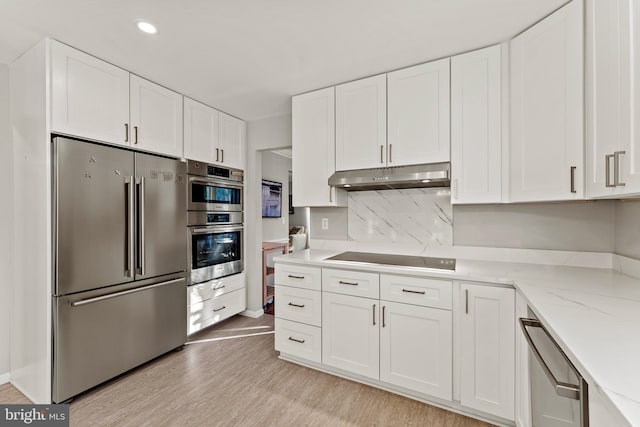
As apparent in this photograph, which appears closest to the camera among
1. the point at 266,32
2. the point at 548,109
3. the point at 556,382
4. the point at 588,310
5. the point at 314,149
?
the point at 556,382

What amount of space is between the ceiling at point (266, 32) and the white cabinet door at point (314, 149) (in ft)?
0.86

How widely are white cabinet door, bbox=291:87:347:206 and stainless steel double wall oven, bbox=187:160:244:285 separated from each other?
3.10 ft

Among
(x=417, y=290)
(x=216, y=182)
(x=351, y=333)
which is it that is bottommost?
(x=351, y=333)

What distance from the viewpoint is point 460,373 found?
180 cm

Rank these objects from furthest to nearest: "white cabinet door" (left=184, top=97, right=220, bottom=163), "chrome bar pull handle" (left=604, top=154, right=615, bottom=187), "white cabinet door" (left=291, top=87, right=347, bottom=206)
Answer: "white cabinet door" (left=184, top=97, right=220, bottom=163) → "white cabinet door" (left=291, top=87, right=347, bottom=206) → "chrome bar pull handle" (left=604, top=154, right=615, bottom=187)

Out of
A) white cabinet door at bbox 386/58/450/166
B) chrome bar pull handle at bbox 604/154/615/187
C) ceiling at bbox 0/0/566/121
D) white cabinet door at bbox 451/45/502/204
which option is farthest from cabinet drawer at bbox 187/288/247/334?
chrome bar pull handle at bbox 604/154/615/187

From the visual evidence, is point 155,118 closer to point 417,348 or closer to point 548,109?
point 417,348

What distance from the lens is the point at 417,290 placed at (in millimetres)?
1920

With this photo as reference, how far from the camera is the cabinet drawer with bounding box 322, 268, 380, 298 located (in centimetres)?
208

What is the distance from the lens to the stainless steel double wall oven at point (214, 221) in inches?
112

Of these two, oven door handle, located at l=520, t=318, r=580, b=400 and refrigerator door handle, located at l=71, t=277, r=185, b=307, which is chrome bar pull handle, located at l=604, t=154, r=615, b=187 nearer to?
oven door handle, located at l=520, t=318, r=580, b=400

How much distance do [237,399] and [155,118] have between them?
2.41 meters

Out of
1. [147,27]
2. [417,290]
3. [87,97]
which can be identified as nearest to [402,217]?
[417,290]

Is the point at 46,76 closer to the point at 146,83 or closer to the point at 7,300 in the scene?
the point at 146,83
